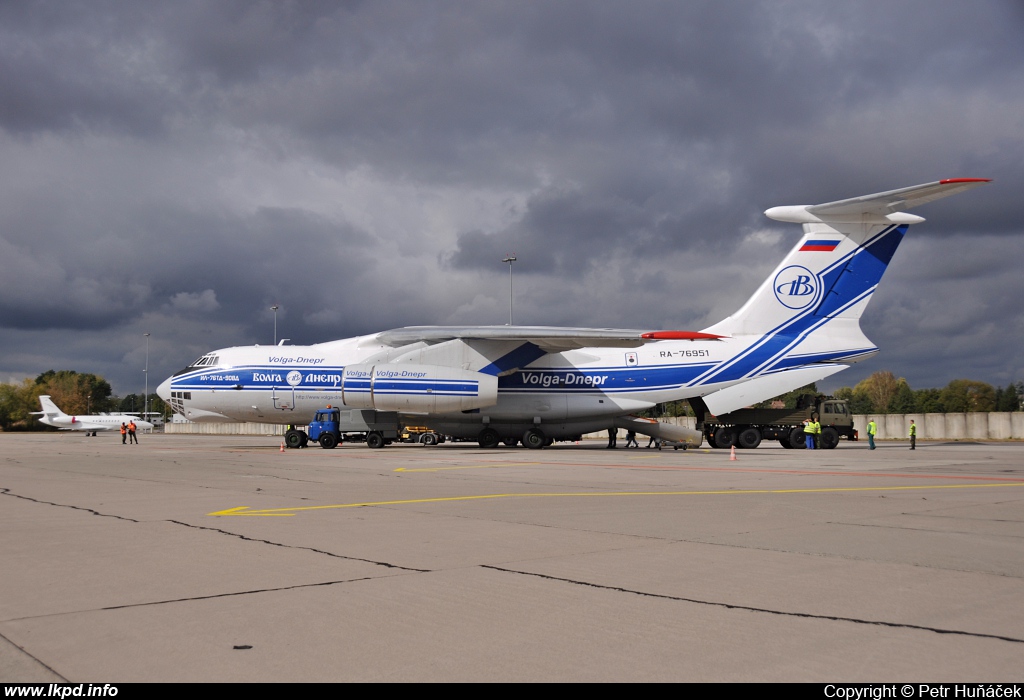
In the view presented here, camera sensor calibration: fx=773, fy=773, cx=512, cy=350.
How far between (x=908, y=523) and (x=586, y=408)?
20323mm

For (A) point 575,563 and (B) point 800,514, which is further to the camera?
(B) point 800,514

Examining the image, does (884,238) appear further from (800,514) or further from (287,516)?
(287,516)

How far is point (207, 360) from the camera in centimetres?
2973

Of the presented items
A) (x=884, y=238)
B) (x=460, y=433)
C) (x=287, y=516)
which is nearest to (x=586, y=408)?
(x=460, y=433)

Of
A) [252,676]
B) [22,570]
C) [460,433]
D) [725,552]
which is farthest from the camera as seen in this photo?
[460,433]

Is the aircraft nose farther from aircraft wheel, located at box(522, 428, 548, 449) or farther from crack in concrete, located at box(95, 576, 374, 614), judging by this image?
crack in concrete, located at box(95, 576, 374, 614)

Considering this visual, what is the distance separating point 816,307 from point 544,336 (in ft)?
33.1

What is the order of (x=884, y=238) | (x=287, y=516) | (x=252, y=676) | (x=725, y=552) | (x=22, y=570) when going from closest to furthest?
(x=252, y=676)
(x=22, y=570)
(x=725, y=552)
(x=287, y=516)
(x=884, y=238)

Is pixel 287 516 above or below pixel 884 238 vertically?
below

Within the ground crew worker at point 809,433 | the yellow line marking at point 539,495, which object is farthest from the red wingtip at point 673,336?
the yellow line marking at point 539,495

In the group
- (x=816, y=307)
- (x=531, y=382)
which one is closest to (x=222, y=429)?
(x=531, y=382)

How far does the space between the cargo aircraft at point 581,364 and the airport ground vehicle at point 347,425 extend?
1.64 ft

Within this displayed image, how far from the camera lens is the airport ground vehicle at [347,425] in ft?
95.3

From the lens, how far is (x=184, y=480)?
13812 millimetres
